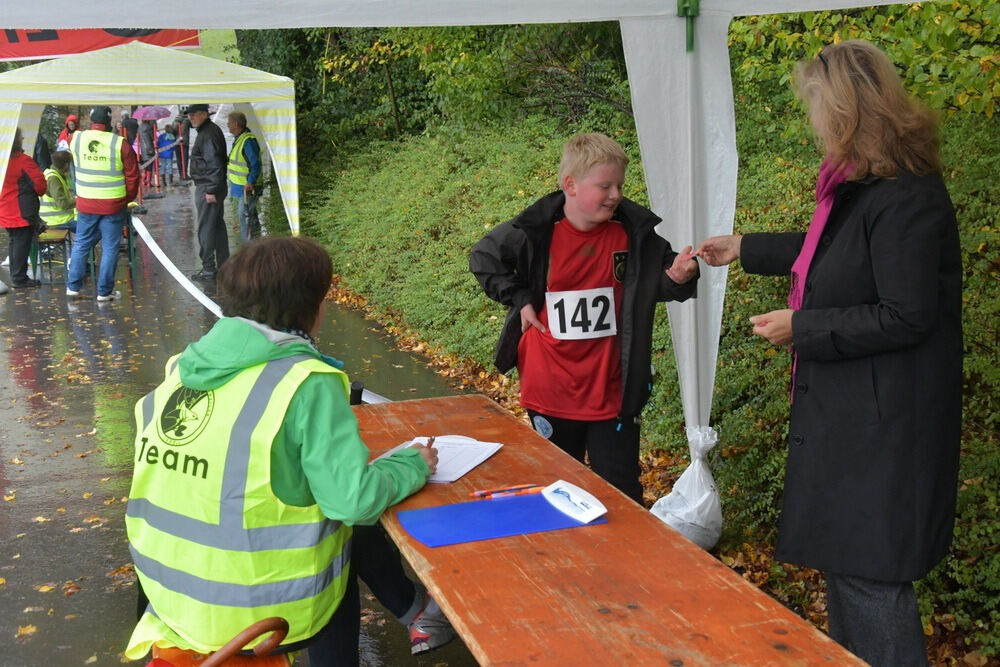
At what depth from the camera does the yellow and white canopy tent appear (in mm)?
12242

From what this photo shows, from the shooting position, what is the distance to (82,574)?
4.69 metres

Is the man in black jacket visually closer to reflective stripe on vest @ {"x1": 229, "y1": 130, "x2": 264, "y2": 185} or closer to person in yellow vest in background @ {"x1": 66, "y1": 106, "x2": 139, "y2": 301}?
reflective stripe on vest @ {"x1": 229, "y1": 130, "x2": 264, "y2": 185}

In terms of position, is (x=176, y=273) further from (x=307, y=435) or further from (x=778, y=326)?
(x=778, y=326)

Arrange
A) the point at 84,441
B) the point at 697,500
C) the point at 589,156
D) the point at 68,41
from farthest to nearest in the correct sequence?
the point at 68,41 → the point at 84,441 → the point at 697,500 → the point at 589,156

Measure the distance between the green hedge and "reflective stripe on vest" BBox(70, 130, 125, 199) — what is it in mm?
2882

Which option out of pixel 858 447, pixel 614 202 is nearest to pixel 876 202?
pixel 858 447

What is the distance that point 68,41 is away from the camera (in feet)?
41.7

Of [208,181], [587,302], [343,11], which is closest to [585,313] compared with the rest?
[587,302]

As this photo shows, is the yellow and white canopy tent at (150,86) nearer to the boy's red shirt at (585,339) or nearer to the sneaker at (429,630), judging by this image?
the boy's red shirt at (585,339)

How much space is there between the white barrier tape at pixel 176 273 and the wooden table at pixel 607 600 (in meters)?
7.71

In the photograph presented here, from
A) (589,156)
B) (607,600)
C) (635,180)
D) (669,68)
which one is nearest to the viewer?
(607,600)

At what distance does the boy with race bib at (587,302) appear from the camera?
12.3 ft

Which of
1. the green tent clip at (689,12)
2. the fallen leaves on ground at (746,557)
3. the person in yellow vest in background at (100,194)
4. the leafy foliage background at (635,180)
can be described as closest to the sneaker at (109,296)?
the person in yellow vest in background at (100,194)

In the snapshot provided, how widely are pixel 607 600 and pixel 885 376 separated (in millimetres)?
986
